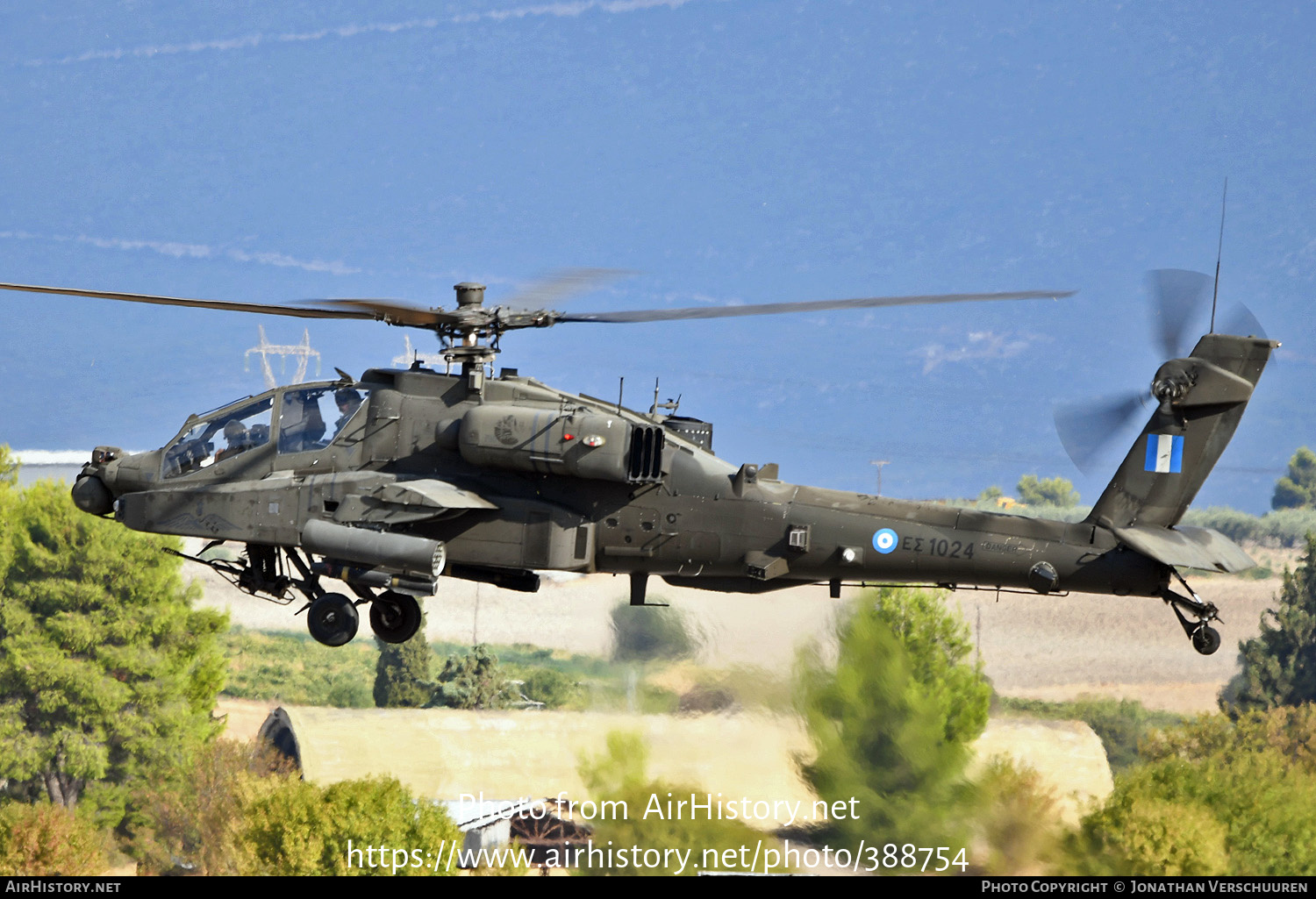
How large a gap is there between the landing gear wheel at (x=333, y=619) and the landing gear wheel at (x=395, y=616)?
1.17 meters

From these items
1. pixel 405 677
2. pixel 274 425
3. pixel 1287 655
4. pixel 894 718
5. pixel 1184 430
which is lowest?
pixel 405 677

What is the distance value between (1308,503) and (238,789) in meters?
130

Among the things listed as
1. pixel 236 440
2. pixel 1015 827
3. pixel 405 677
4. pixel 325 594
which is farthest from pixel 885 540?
pixel 405 677

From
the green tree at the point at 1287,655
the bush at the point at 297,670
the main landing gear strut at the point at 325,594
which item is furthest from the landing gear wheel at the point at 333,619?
the green tree at the point at 1287,655

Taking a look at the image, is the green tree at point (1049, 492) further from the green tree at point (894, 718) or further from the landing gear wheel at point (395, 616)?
the landing gear wheel at point (395, 616)

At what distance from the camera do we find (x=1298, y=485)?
149750mm

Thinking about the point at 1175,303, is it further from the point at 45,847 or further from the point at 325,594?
the point at 45,847

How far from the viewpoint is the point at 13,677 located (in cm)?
5503

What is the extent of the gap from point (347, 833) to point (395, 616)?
19837 millimetres

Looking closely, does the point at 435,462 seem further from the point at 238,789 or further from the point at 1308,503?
the point at 1308,503

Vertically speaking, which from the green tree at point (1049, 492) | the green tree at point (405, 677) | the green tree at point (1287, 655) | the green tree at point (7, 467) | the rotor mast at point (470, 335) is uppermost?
the green tree at point (1049, 492)

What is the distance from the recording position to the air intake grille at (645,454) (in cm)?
1706
